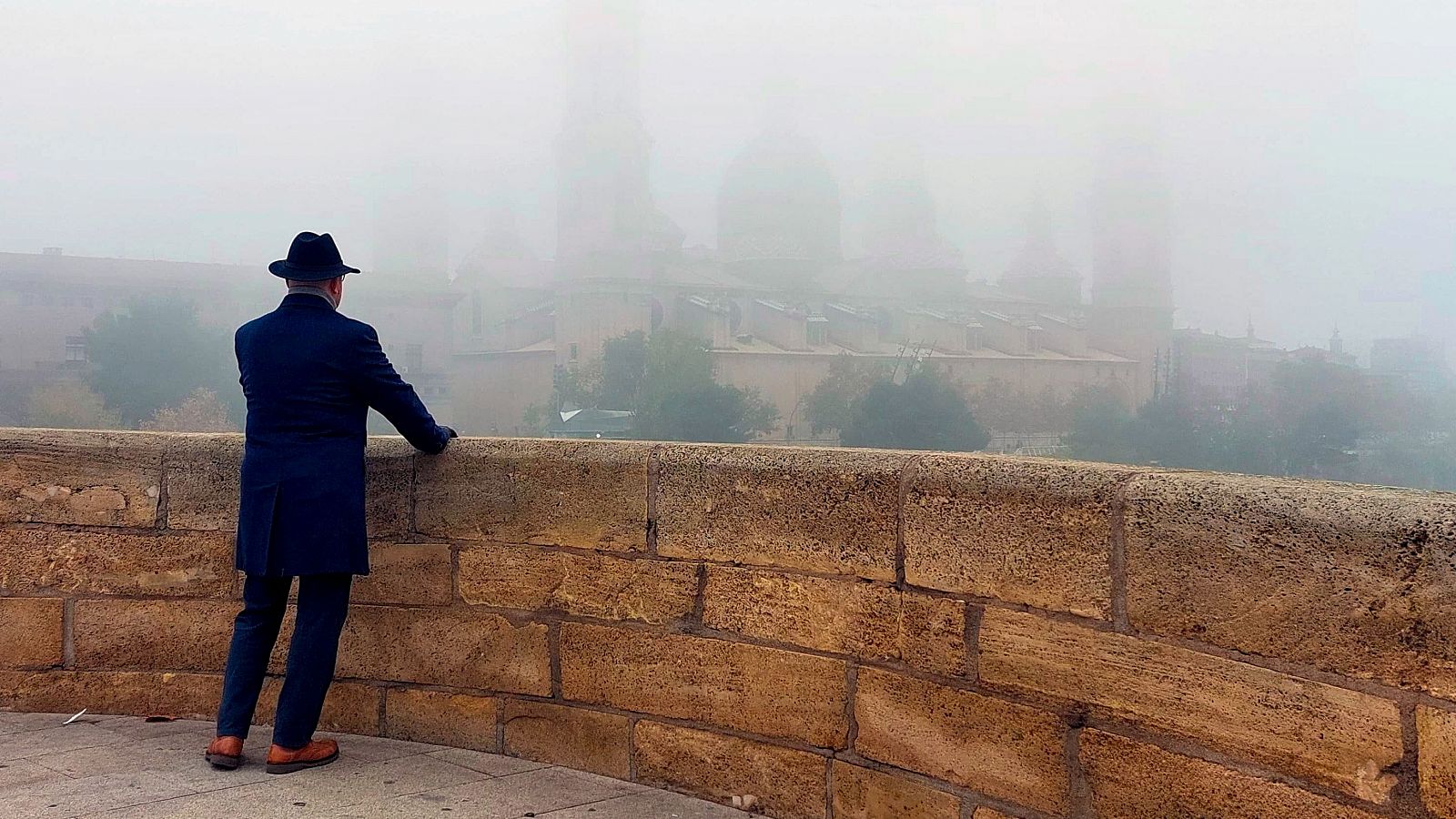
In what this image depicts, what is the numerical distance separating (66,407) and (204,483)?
4391 inches

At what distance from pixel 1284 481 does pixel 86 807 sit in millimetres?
2860

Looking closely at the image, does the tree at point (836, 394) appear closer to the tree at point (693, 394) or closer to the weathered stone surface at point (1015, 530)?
the tree at point (693, 394)

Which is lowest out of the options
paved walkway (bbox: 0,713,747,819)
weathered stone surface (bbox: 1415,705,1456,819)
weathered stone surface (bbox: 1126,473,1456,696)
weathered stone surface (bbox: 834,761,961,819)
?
paved walkway (bbox: 0,713,747,819)

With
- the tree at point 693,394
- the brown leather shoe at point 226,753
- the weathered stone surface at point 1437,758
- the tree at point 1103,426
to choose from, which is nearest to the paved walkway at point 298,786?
the brown leather shoe at point 226,753

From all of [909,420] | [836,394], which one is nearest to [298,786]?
[836,394]

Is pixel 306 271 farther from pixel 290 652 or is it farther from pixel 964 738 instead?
pixel 964 738

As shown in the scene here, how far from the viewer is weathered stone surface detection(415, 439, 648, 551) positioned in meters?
3.39

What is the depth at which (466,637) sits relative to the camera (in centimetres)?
364

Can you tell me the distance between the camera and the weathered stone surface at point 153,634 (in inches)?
153

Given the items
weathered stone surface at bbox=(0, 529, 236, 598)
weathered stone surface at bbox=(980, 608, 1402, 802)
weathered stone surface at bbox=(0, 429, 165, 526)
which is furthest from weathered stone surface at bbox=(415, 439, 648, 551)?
weathered stone surface at bbox=(980, 608, 1402, 802)

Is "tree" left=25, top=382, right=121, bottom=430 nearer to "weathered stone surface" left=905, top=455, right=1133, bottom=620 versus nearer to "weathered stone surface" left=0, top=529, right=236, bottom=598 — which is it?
"weathered stone surface" left=0, top=529, right=236, bottom=598

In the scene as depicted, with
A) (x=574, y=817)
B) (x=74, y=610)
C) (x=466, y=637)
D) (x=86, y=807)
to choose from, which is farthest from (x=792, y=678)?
(x=74, y=610)

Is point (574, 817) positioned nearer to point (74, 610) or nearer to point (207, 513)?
point (207, 513)

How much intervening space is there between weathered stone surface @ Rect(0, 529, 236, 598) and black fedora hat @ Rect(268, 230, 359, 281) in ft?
3.09
